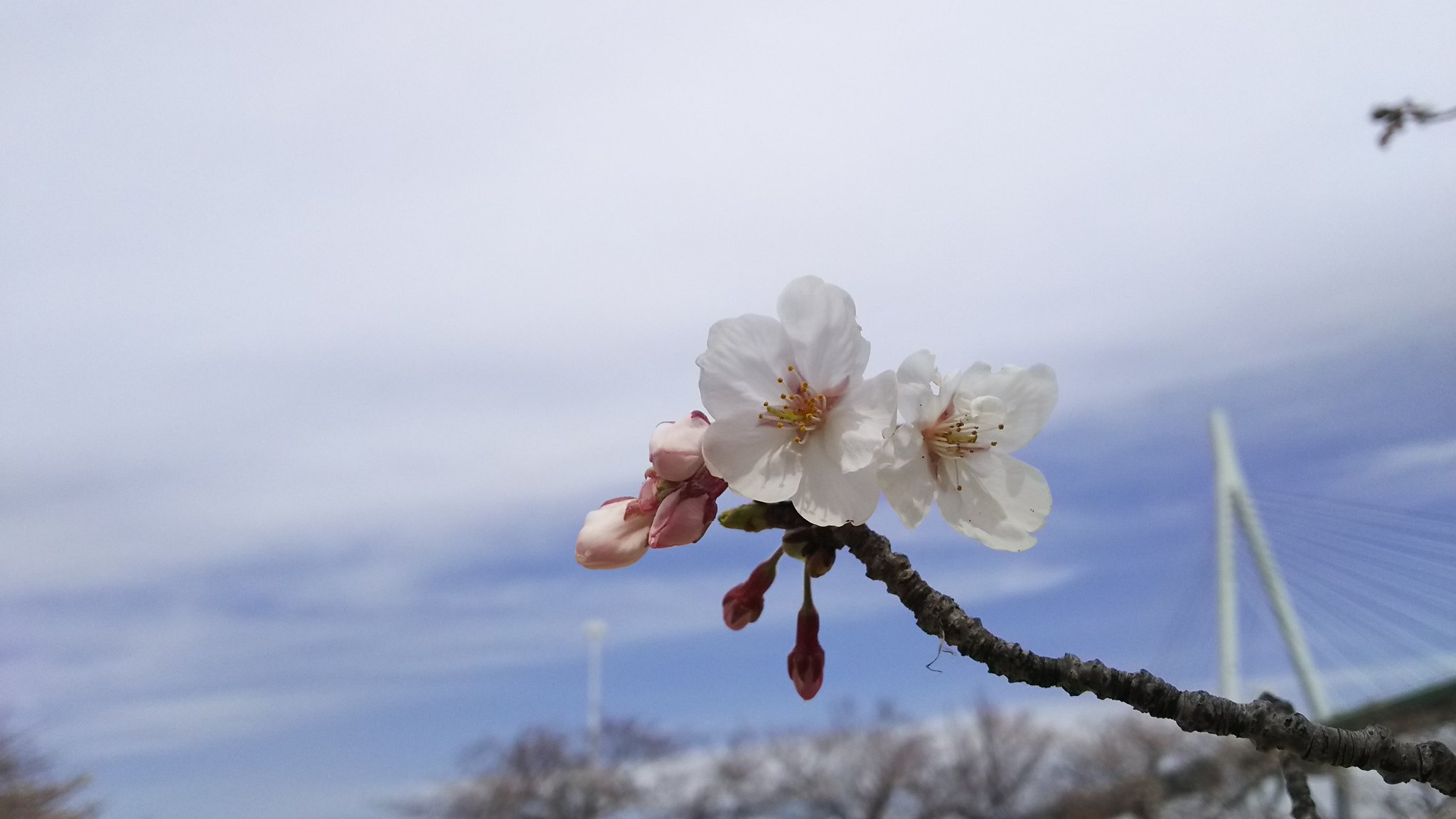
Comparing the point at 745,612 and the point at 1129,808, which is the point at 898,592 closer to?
the point at 745,612

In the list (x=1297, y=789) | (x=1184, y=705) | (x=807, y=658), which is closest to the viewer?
(x=1184, y=705)

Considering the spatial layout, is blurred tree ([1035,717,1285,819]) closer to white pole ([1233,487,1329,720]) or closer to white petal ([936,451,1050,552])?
white pole ([1233,487,1329,720])

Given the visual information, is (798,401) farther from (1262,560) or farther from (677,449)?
(1262,560)

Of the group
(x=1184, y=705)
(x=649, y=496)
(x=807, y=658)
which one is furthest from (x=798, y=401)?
(x=1184, y=705)

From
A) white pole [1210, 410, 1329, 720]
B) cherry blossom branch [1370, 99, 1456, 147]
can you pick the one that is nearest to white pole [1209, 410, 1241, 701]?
white pole [1210, 410, 1329, 720]

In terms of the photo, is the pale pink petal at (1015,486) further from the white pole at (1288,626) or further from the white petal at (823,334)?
the white pole at (1288,626)

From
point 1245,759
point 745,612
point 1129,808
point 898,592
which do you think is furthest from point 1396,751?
point 1129,808
